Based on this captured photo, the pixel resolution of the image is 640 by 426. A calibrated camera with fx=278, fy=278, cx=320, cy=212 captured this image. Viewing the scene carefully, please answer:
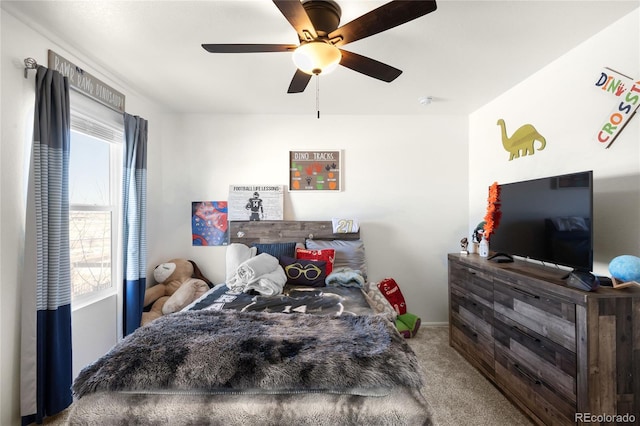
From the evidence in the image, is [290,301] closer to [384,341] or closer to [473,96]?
[384,341]

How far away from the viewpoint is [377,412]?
42.8 inches

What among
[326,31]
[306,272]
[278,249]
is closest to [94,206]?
[278,249]

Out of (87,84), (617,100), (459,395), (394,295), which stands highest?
(87,84)

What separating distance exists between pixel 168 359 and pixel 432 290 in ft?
9.60

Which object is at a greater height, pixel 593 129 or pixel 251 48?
pixel 251 48

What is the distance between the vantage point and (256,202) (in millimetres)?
3248

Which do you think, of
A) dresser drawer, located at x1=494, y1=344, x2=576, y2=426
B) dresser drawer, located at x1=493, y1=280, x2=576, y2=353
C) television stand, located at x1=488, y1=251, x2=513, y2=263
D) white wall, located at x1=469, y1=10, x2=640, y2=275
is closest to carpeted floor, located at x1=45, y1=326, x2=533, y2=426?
dresser drawer, located at x1=494, y1=344, x2=576, y2=426

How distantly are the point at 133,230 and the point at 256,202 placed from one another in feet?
4.03

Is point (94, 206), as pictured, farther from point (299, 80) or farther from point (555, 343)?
point (555, 343)

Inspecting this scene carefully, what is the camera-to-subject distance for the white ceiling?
5.20 ft

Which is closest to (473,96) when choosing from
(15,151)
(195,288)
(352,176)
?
(352,176)

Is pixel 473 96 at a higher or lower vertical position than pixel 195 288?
higher

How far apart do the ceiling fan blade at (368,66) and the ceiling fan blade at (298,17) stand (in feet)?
0.83

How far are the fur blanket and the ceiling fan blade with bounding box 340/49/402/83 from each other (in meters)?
1.49
